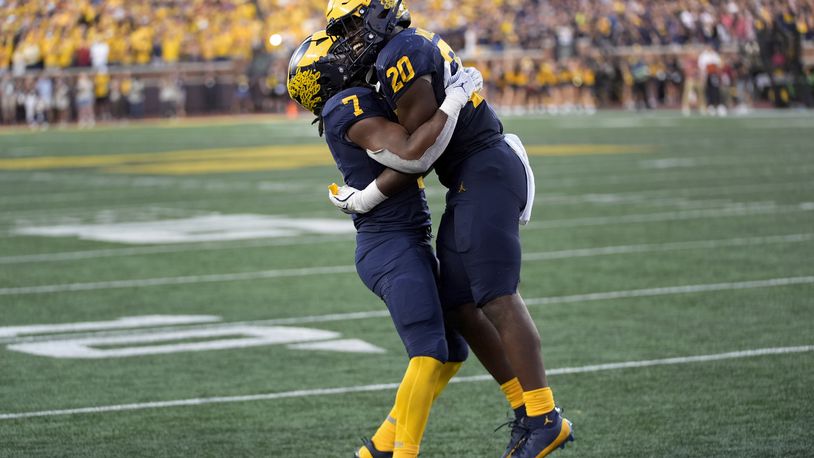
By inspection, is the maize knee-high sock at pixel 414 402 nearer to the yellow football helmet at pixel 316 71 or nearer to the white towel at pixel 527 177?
the white towel at pixel 527 177

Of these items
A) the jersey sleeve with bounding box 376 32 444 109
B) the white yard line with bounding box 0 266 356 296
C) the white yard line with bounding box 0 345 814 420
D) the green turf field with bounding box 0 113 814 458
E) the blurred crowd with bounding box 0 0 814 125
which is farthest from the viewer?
the blurred crowd with bounding box 0 0 814 125

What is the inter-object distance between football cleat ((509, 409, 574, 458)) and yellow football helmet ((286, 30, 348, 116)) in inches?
47.7

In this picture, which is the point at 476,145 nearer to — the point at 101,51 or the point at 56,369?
the point at 56,369

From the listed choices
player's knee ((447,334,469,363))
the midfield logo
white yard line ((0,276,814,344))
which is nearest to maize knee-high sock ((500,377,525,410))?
player's knee ((447,334,469,363))

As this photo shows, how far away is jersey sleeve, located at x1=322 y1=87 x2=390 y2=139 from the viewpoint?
4.60 metres

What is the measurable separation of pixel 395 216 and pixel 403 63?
0.53m

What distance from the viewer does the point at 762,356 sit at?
6582 mm

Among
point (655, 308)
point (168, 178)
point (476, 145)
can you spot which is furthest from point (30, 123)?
point (476, 145)

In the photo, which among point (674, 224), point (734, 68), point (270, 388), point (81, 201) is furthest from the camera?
point (734, 68)

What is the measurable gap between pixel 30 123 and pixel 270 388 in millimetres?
35354

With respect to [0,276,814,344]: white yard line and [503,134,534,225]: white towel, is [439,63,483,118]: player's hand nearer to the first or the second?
[503,134,534,225]: white towel

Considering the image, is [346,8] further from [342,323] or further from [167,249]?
[167,249]

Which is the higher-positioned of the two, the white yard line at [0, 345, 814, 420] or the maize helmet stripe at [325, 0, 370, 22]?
the maize helmet stripe at [325, 0, 370, 22]

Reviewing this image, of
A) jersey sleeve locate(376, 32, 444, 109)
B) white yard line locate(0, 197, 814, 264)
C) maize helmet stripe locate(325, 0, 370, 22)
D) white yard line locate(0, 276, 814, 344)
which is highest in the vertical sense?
maize helmet stripe locate(325, 0, 370, 22)
